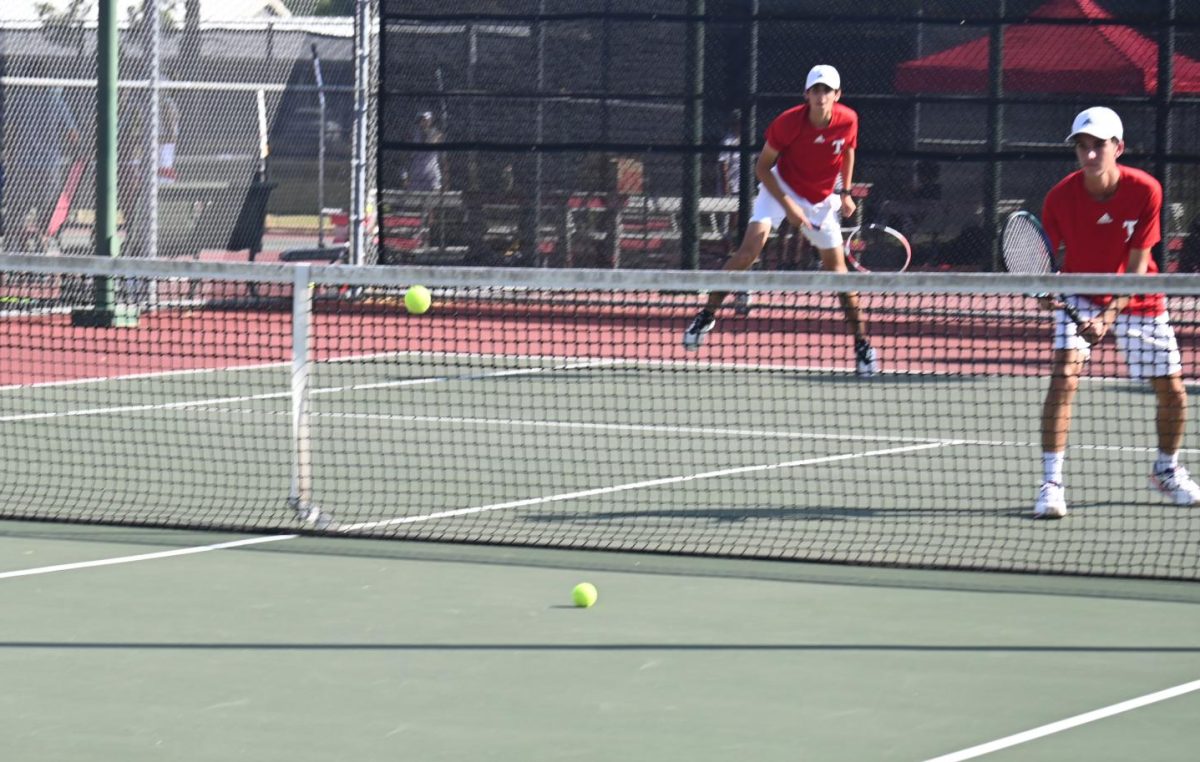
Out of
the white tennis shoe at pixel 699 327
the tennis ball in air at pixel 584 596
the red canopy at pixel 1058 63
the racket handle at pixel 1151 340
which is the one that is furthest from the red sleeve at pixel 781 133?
the tennis ball in air at pixel 584 596

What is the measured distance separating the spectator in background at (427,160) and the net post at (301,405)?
27.8 ft

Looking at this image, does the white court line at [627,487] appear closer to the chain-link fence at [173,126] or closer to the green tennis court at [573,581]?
the green tennis court at [573,581]

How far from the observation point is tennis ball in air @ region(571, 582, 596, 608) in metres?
5.62

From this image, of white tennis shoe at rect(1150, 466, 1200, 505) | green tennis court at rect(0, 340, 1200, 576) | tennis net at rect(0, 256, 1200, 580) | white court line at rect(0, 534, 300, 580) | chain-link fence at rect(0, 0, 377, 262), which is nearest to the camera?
white court line at rect(0, 534, 300, 580)

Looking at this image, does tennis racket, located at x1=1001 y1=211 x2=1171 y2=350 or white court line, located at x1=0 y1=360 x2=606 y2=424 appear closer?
tennis racket, located at x1=1001 y1=211 x2=1171 y2=350

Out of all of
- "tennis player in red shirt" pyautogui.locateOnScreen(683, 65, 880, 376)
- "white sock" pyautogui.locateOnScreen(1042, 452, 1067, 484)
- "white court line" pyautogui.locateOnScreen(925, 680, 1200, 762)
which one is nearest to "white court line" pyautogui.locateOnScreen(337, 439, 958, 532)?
"white sock" pyautogui.locateOnScreen(1042, 452, 1067, 484)

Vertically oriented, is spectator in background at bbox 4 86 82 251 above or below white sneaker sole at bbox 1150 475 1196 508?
above

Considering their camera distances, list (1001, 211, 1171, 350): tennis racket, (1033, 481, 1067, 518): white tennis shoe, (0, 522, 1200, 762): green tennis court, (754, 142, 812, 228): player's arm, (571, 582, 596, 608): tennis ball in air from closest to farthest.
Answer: (0, 522, 1200, 762): green tennis court, (571, 582, 596, 608): tennis ball in air, (1033, 481, 1067, 518): white tennis shoe, (1001, 211, 1171, 350): tennis racket, (754, 142, 812, 228): player's arm

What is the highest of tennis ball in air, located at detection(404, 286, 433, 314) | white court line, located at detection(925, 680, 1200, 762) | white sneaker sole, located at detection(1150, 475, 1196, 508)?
tennis ball in air, located at detection(404, 286, 433, 314)

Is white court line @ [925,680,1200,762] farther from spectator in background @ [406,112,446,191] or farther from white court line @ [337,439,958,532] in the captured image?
spectator in background @ [406,112,446,191]

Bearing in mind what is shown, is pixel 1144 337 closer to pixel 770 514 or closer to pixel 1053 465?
pixel 1053 465

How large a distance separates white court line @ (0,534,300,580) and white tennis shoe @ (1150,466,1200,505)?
2963mm

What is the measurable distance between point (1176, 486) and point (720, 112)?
26.6 feet

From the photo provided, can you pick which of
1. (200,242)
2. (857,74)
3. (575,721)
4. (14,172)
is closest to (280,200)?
(200,242)
